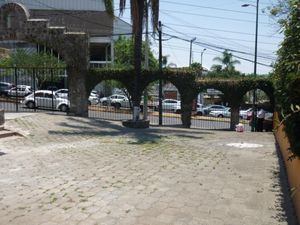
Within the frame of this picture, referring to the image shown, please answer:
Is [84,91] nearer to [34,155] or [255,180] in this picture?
[34,155]

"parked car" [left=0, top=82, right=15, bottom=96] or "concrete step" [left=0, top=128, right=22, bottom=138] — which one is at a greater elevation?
"parked car" [left=0, top=82, right=15, bottom=96]

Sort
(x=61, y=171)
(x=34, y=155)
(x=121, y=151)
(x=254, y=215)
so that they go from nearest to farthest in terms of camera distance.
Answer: (x=254, y=215)
(x=61, y=171)
(x=34, y=155)
(x=121, y=151)

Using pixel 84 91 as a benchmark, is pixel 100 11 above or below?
above

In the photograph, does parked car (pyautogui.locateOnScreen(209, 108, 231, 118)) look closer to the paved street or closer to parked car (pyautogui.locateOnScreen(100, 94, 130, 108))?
parked car (pyautogui.locateOnScreen(100, 94, 130, 108))

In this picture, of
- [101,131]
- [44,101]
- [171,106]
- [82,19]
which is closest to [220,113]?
[171,106]

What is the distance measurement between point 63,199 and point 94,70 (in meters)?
17.4

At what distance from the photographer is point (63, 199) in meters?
7.04

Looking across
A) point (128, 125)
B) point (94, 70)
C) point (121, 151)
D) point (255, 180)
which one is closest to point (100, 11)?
point (94, 70)

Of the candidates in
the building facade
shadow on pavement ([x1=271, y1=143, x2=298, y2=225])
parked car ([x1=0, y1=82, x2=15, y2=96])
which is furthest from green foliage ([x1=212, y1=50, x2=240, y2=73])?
shadow on pavement ([x1=271, y1=143, x2=298, y2=225])

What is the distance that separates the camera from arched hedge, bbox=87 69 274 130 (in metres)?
24.3

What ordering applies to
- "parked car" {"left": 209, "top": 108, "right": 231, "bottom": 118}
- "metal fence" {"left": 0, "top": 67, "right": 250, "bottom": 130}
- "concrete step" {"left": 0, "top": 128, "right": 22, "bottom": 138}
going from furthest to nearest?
"parked car" {"left": 209, "top": 108, "right": 231, "bottom": 118} < "metal fence" {"left": 0, "top": 67, "right": 250, "bottom": 130} < "concrete step" {"left": 0, "top": 128, "right": 22, "bottom": 138}

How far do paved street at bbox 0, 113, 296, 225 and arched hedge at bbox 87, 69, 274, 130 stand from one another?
404 inches

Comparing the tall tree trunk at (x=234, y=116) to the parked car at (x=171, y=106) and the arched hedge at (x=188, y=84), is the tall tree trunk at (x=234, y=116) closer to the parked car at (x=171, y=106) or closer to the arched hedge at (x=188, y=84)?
the arched hedge at (x=188, y=84)

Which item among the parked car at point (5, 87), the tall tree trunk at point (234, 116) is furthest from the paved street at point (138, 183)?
the parked car at point (5, 87)
